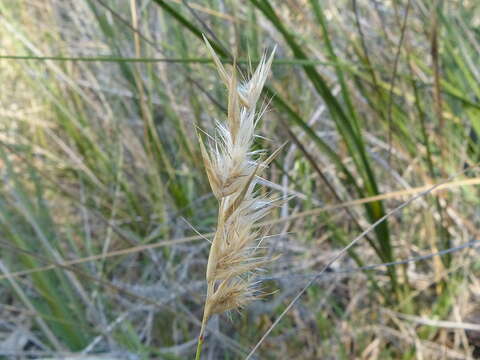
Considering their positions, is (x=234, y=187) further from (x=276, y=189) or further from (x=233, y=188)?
(x=276, y=189)

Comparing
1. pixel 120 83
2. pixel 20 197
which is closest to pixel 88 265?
pixel 20 197

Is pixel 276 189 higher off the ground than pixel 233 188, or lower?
lower

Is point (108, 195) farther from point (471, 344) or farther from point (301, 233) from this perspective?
point (471, 344)

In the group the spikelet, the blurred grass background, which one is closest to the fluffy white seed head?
the spikelet

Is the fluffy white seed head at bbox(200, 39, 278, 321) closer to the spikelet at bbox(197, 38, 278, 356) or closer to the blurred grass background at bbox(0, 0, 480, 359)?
the spikelet at bbox(197, 38, 278, 356)

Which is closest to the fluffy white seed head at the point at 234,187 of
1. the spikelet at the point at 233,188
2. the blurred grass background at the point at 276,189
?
the spikelet at the point at 233,188

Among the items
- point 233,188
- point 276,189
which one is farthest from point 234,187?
point 276,189
